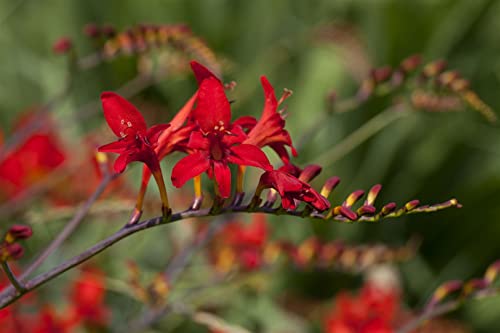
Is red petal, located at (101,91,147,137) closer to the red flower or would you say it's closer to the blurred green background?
the red flower

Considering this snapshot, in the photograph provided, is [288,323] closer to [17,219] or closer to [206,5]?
[17,219]

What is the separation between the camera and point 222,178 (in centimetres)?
42

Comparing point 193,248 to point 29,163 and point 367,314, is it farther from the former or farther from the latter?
point 29,163

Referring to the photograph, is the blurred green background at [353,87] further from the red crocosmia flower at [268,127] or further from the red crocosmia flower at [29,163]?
the red crocosmia flower at [268,127]

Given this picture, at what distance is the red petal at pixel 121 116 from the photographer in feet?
1.43

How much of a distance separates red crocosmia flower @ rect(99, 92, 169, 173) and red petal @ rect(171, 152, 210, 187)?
0.03 m

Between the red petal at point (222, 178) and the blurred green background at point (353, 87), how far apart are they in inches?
35.7

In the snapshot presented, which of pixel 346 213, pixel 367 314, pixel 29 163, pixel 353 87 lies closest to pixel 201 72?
Answer: pixel 346 213

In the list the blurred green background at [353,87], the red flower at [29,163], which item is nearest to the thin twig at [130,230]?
the red flower at [29,163]

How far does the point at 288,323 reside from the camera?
38.0 inches

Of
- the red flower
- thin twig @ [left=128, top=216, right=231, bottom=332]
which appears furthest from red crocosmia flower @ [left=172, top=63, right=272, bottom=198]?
the red flower

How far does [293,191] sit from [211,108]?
8 cm

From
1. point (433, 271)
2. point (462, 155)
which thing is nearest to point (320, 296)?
point (433, 271)

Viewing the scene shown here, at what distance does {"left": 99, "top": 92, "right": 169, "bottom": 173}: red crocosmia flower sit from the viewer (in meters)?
0.43
